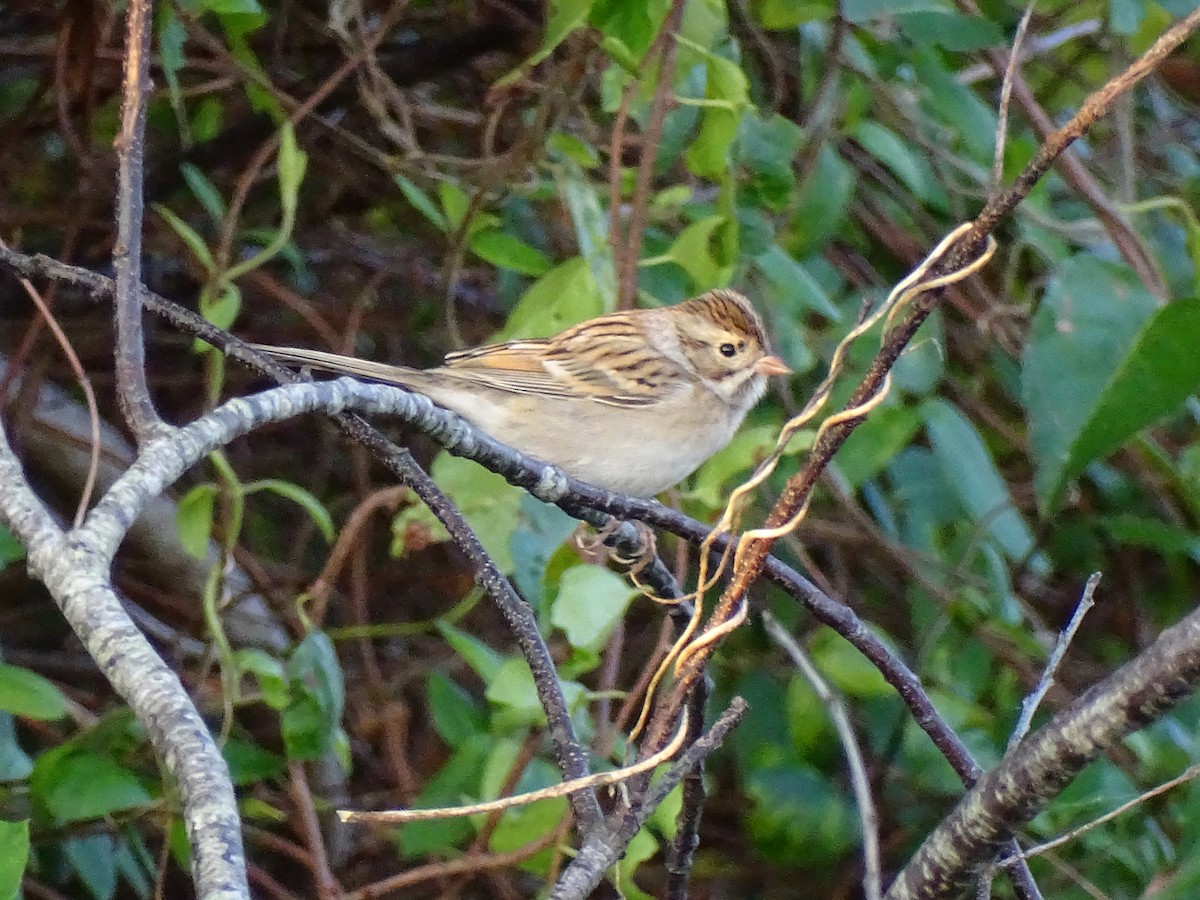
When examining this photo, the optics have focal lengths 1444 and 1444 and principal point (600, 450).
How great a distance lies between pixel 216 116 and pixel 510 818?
5.25 feet

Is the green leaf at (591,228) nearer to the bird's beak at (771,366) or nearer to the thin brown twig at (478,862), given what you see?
the bird's beak at (771,366)

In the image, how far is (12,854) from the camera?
1.32 metres

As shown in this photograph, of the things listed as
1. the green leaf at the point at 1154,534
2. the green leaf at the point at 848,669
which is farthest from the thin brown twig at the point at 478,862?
the green leaf at the point at 1154,534

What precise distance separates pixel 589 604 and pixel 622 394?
0.95m

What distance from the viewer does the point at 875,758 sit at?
2.87 meters

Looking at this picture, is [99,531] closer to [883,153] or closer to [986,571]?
[883,153]

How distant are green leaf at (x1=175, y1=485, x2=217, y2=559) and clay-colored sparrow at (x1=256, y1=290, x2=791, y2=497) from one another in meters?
0.39

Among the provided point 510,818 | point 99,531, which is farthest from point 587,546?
point 99,531

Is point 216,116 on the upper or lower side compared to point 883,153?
upper

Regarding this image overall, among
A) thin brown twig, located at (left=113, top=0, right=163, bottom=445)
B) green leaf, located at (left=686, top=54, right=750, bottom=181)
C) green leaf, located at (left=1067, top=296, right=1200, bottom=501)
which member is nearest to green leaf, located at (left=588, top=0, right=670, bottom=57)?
green leaf, located at (left=686, top=54, right=750, bottom=181)

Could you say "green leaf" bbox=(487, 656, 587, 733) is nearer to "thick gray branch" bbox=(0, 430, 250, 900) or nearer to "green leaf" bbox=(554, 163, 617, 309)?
"green leaf" bbox=(554, 163, 617, 309)

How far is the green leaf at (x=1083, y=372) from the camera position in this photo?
179 centimetres

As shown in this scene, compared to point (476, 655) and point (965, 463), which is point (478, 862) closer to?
point (476, 655)

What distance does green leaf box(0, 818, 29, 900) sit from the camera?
130 centimetres
